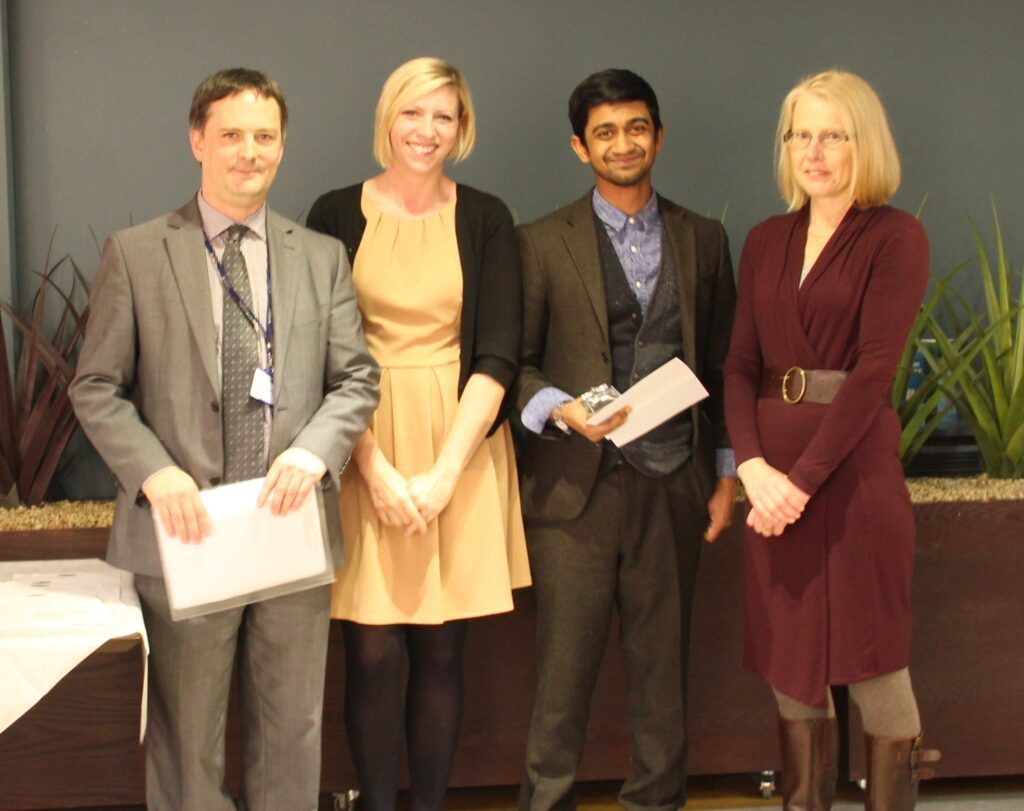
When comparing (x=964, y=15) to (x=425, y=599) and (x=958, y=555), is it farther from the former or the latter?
(x=425, y=599)

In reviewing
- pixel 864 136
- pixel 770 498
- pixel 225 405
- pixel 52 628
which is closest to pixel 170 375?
pixel 225 405

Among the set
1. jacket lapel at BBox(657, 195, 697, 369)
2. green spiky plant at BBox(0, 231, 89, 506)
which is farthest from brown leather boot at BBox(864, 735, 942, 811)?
green spiky plant at BBox(0, 231, 89, 506)

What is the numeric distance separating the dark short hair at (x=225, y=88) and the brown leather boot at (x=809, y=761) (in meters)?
1.67

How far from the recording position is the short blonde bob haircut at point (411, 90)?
2668 mm

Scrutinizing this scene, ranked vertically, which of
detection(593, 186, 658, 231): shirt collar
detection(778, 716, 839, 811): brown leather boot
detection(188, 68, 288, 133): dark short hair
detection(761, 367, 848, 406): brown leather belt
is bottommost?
detection(778, 716, 839, 811): brown leather boot

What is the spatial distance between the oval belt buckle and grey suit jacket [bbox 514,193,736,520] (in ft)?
0.84

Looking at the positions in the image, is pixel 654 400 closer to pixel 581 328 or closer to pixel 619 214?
pixel 581 328

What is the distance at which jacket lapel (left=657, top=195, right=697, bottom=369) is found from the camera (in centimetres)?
279

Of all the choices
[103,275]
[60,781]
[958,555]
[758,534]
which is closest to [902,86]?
[958,555]

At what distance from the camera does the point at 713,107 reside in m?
3.69

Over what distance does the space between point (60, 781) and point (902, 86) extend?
2986 millimetres

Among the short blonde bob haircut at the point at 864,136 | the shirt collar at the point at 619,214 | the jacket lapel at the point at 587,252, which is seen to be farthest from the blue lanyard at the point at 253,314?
the short blonde bob haircut at the point at 864,136

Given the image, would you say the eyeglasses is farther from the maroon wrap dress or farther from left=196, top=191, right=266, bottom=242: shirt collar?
left=196, top=191, right=266, bottom=242: shirt collar

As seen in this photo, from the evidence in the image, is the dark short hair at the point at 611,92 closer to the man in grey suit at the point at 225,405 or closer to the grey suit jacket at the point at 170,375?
the man in grey suit at the point at 225,405
